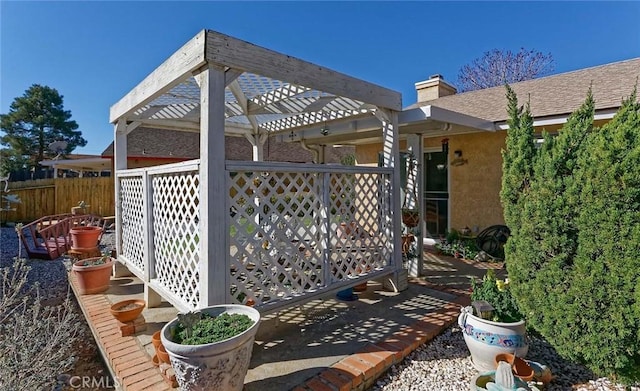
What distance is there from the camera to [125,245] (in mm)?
5188

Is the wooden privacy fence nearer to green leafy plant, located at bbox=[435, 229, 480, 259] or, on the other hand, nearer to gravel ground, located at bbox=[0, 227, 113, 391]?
gravel ground, located at bbox=[0, 227, 113, 391]

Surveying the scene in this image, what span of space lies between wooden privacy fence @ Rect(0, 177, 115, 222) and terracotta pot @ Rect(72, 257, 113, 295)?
11.8 meters

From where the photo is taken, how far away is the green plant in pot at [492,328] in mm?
2697

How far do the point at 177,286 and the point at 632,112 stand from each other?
446 cm

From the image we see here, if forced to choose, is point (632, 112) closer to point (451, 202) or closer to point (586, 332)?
point (586, 332)

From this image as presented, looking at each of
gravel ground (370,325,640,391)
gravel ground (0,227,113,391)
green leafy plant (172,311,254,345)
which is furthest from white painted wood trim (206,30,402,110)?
gravel ground (0,227,113,391)

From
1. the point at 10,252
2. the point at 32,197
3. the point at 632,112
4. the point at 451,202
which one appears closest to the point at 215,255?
the point at 632,112

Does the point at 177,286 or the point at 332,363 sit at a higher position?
the point at 177,286

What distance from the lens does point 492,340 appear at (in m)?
2.70

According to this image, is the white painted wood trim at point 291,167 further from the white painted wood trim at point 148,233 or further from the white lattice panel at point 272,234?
the white painted wood trim at point 148,233

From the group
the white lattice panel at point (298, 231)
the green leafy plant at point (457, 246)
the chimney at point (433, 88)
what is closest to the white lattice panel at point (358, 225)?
the white lattice panel at point (298, 231)

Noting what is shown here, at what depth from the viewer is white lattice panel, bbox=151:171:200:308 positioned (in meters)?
3.10

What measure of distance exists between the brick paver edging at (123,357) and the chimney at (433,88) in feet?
38.0

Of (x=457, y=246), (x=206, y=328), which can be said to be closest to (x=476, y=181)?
(x=457, y=246)
